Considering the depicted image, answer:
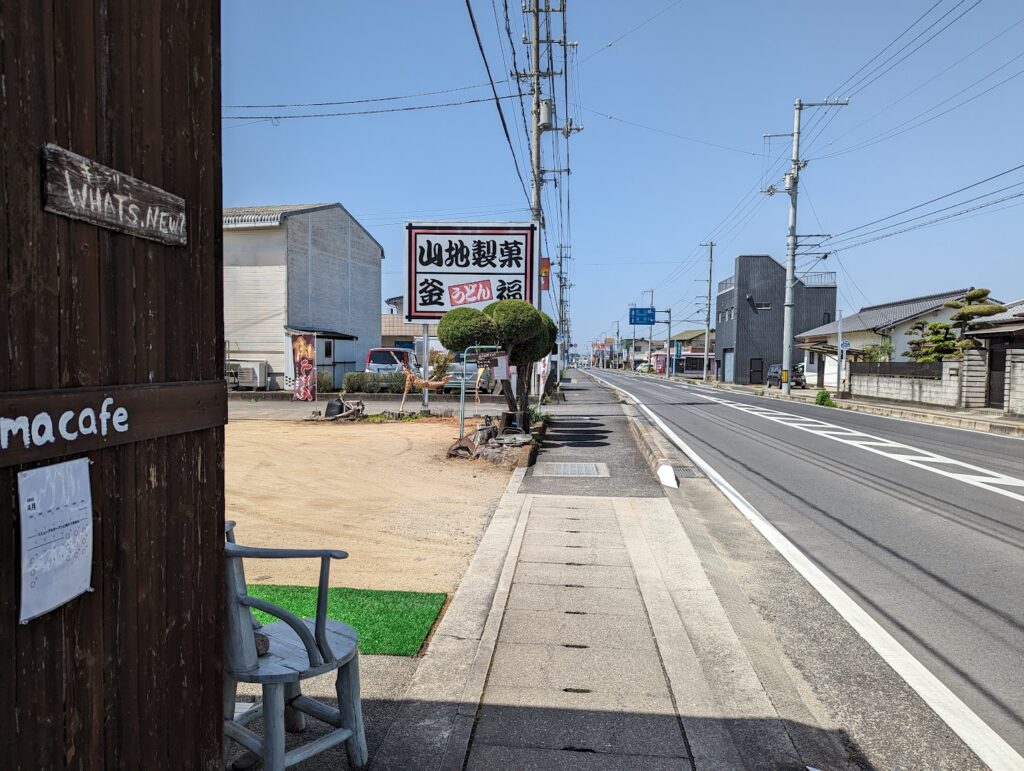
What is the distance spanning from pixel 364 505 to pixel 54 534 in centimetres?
654

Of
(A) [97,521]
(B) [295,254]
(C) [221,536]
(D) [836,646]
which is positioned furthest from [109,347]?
(B) [295,254]

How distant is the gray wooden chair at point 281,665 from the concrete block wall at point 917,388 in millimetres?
27504

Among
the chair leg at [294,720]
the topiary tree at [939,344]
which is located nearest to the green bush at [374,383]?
the topiary tree at [939,344]

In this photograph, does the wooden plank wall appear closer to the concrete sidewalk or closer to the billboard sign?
the concrete sidewalk

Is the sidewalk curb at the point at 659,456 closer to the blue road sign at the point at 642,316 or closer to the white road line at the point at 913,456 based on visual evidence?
the white road line at the point at 913,456

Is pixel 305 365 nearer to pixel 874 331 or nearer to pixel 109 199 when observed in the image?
pixel 109 199

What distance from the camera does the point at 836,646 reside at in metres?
4.31

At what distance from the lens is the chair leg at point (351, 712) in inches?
110

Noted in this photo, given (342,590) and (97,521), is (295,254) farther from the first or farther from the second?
(97,521)

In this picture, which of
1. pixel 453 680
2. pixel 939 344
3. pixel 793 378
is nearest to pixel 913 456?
pixel 453 680

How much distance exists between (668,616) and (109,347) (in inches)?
152

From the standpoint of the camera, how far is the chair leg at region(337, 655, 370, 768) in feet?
9.18

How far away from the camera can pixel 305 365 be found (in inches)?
872

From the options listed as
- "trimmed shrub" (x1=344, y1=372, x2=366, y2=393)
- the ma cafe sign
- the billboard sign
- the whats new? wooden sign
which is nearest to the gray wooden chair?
the ma cafe sign
